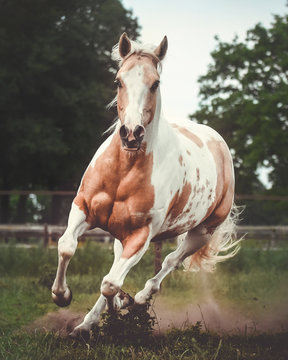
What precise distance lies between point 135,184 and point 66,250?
707mm

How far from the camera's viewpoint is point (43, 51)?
1955 cm

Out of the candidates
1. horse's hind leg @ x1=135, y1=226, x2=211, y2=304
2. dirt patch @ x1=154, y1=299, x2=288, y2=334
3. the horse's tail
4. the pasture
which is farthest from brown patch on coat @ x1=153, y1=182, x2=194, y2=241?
dirt patch @ x1=154, y1=299, x2=288, y2=334

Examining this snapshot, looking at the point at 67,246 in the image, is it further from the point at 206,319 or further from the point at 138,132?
the point at 206,319

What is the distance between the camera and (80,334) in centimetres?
460

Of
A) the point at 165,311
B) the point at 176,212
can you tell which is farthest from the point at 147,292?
the point at 165,311

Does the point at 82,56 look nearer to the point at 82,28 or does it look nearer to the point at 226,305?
the point at 82,28

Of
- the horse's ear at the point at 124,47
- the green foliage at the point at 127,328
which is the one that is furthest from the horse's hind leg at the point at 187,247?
the horse's ear at the point at 124,47

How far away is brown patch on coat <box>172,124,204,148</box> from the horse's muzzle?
165 cm

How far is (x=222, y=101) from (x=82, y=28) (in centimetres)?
601

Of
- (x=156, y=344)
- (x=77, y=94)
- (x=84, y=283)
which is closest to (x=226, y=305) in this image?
A: (x=84, y=283)

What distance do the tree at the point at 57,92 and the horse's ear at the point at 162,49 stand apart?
15453 millimetres

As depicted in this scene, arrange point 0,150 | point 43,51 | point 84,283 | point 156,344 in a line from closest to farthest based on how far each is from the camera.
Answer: point 156,344 → point 84,283 → point 43,51 → point 0,150

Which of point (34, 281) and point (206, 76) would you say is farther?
point (206, 76)

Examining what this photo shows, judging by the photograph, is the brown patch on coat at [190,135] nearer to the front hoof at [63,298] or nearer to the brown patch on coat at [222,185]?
the brown patch on coat at [222,185]
